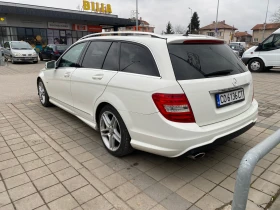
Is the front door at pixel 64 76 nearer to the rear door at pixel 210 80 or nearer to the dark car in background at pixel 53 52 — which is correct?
the rear door at pixel 210 80

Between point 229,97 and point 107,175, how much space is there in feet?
5.86

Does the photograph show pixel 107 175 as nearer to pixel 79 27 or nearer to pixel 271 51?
pixel 271 51

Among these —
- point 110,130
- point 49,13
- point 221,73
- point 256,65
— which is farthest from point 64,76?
point 49,13

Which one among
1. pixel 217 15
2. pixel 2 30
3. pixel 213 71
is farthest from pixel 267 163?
pixel 217 15

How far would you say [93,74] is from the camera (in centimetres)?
350

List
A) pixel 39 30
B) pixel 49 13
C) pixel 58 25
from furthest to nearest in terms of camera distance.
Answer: pixel 58 25, pixel 39 30, pixel 49 13

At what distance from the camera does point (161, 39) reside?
2.76 meters

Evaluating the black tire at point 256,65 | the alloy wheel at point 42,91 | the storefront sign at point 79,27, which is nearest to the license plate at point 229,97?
the alloy wheel at point 42,91

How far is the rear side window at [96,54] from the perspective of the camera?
11.5ft

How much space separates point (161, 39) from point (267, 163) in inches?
88.0

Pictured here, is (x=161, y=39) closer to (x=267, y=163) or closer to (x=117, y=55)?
(x=117, y=55)

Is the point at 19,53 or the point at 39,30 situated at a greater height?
the point at 39,30

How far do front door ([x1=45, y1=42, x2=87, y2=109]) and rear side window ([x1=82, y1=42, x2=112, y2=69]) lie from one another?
11.0 inches

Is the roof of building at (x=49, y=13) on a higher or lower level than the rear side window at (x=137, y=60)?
higher
